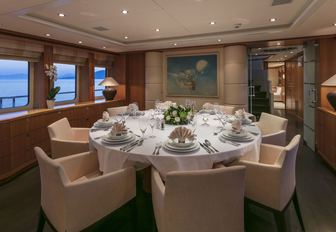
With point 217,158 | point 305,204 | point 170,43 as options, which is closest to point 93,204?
point 217,158

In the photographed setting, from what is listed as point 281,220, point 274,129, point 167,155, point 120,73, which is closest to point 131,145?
point 167,155

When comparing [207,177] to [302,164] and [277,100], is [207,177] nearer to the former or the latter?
[302,164]

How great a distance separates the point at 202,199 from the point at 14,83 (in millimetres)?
4681

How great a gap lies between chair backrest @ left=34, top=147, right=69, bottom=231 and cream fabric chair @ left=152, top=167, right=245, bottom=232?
711 mm

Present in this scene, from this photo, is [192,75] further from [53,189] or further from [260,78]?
[53,189]

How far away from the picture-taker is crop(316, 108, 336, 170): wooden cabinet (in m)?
3.48

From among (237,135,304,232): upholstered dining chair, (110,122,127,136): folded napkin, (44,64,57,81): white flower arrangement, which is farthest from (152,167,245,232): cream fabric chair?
(44,64,57,81): white flower arrangement

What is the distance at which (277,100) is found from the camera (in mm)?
14336

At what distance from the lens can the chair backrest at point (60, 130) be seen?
272 centimetres

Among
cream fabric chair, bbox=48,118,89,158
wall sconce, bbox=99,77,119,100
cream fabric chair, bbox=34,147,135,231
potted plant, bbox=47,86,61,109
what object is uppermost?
wall sconce, bbox=99,77,119,100

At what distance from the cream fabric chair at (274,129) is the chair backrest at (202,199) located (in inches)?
62.3

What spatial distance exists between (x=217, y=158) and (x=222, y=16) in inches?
102

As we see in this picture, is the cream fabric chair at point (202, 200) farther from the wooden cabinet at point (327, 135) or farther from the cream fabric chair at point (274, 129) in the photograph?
the wooden cabinet at point (327, 135)

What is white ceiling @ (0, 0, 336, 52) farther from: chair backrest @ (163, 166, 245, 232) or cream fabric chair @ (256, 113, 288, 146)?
chair backrest @ (163, 166, 245, 232)
